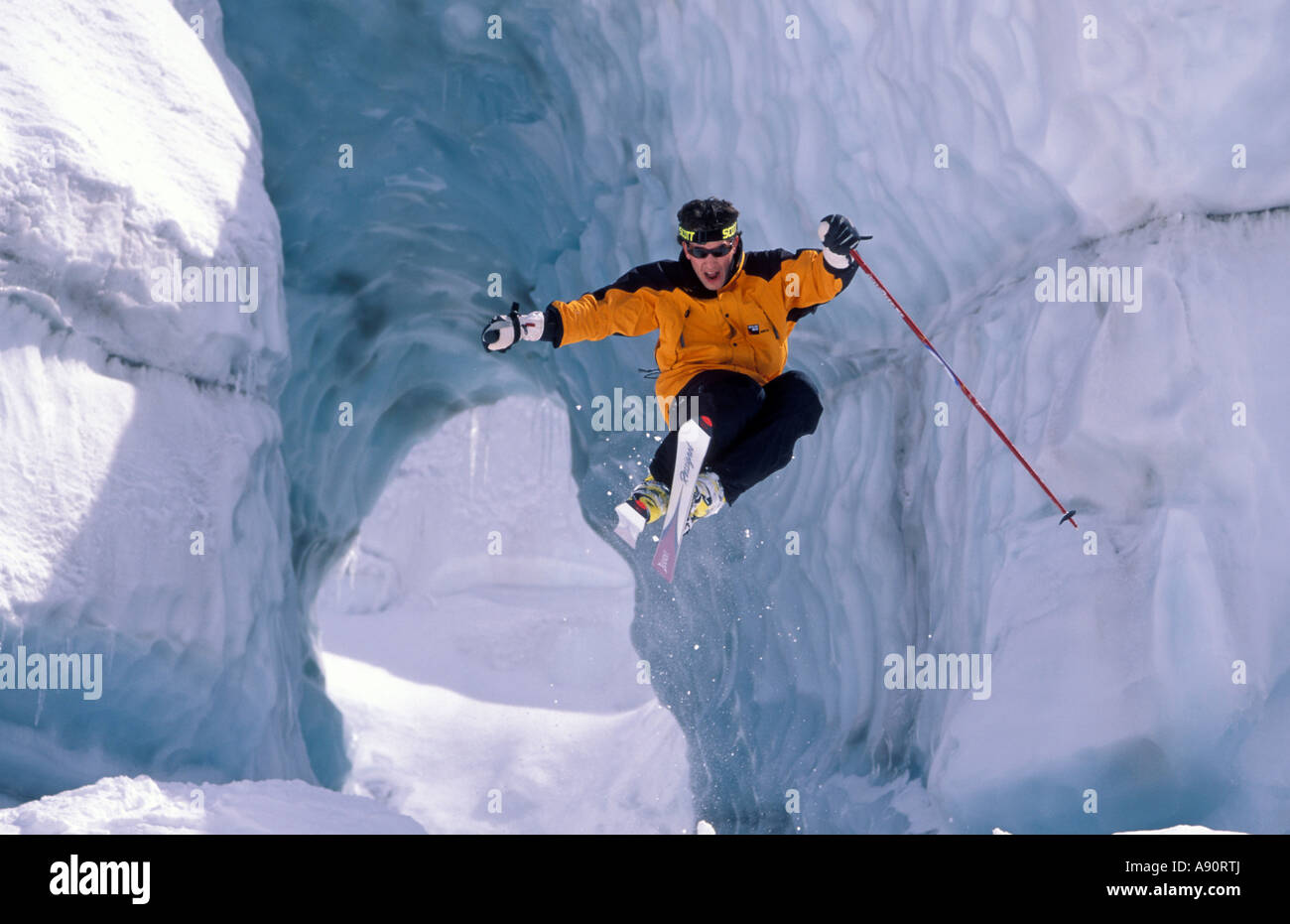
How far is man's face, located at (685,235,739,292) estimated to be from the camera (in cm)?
436

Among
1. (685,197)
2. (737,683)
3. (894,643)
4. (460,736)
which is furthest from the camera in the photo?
(460,736)

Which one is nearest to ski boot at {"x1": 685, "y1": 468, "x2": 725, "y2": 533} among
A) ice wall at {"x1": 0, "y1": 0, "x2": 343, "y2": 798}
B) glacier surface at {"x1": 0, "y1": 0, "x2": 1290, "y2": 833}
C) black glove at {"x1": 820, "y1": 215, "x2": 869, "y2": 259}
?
black glove at {"x1": 820, "y1": 215, "x2": 869, "y2": 259}

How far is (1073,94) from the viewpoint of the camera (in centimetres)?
418

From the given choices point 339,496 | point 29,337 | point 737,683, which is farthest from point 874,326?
point 339,496

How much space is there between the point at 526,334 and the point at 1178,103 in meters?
2.25

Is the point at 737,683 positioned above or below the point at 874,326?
below

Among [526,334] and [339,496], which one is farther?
[339,496]

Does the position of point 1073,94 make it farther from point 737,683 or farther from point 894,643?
point 737,683
